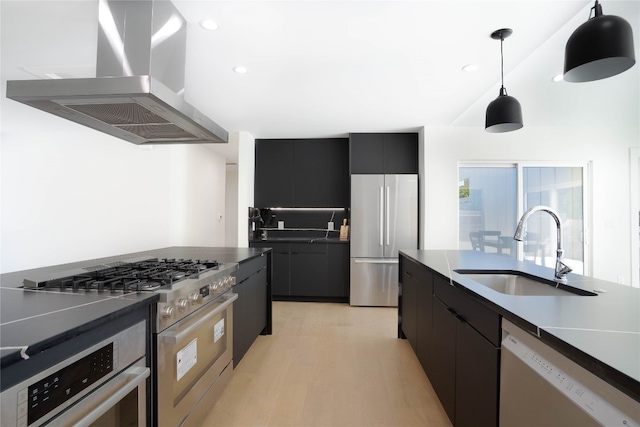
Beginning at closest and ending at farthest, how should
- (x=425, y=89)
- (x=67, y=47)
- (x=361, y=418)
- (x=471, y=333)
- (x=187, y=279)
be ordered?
(x=471, y=333) < (x=187, y=279) < (x=361, y=418) < (x=67, y=47) < (x=425, y=89)

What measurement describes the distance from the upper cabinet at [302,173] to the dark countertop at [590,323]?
3365 millimetres

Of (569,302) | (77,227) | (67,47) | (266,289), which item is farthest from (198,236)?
(569,302)

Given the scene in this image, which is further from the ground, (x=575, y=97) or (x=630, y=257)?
(x=575, y=97)

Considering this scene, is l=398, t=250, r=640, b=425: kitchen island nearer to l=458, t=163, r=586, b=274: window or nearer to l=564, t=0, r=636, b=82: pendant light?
l=564, t=0, r=636, b=82: pendant light

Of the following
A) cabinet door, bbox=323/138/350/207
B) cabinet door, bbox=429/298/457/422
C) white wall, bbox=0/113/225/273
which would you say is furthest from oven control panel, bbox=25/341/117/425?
cabinet door, bbox=323/138/350/207

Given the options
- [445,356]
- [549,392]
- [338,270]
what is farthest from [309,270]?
[549,392]

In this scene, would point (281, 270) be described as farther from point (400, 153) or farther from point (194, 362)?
point (194, 362)

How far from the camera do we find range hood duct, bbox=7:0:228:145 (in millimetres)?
1387

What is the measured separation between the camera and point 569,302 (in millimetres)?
1169

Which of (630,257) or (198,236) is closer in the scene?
(630,257)

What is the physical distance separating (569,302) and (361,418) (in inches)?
53.7

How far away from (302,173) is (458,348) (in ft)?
12.0

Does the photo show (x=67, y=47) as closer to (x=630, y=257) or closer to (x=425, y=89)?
(x=425, y=89)

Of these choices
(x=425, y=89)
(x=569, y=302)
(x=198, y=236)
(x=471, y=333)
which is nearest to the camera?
(x=569, y=302)
